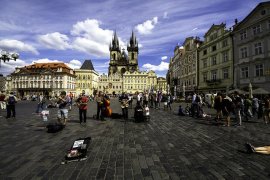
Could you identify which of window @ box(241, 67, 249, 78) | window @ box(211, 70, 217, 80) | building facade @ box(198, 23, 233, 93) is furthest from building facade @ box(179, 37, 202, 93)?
window @ box(241, 67, 249, 78)

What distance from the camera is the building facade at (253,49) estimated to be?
27938mm

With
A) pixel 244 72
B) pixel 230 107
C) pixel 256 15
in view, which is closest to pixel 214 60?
pixel 244 72

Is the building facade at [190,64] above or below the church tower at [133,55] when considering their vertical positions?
below

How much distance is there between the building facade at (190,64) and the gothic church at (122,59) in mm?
88671

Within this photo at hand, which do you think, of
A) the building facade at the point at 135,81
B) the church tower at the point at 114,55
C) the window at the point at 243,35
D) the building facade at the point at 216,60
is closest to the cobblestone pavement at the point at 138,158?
the window at the point at 243,35

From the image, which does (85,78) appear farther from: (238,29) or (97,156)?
(97,156)

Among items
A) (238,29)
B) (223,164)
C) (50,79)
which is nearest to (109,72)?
(50,79)

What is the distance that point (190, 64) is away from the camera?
→ 49.1 metres

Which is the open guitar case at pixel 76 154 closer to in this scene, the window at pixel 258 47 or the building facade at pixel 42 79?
the window at pixel 258 47

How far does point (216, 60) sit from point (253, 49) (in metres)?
8.85

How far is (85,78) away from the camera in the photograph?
12562 centimetres

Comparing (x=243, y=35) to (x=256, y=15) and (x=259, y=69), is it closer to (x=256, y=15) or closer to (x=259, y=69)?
(x=256, y=15)

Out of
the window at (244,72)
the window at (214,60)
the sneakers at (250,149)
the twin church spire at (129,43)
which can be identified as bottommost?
the sneakers at (250,149)

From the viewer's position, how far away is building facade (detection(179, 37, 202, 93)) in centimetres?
4598
